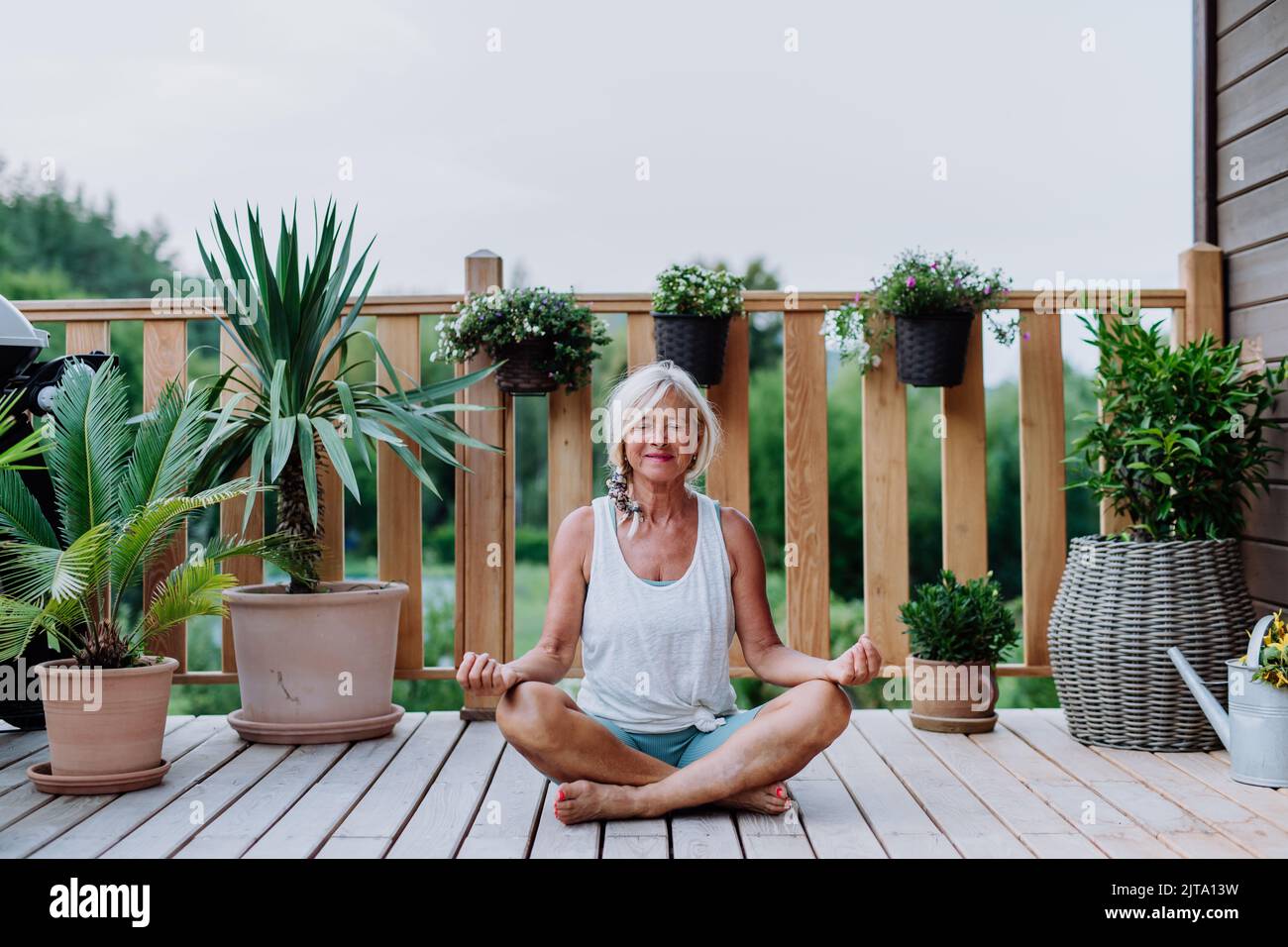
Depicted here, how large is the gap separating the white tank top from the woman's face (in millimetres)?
214

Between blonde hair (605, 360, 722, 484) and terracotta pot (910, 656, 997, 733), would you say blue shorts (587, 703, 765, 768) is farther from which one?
terracotta pot (910, 656, 997, 733)

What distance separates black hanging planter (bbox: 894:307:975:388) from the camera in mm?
3621

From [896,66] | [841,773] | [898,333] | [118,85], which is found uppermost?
[118,85]

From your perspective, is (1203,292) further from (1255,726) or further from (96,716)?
(96,716)

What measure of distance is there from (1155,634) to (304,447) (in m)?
2.35

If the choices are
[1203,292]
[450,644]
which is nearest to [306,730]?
[1203,292]

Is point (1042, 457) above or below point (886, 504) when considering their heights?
above

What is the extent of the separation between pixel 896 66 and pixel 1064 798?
10897 millimetres

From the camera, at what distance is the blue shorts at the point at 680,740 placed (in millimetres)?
2594

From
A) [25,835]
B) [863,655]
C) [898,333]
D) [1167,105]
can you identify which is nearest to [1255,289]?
[898,333]

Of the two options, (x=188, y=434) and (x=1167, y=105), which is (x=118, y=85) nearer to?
(x=1167, y=105)

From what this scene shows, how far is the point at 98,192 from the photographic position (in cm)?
2139

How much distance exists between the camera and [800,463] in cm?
380
